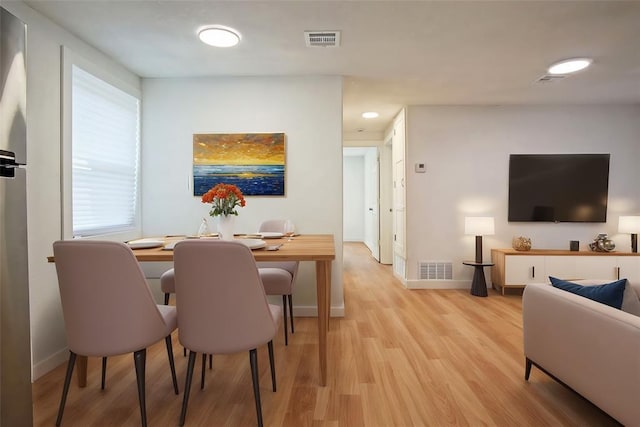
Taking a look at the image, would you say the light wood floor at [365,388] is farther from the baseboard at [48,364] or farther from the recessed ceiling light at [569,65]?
the recessed ceiling light at [569,65]

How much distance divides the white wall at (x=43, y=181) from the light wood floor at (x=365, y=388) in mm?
223

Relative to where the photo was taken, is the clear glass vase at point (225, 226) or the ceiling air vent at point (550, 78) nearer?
the clear glass vase at point (225, 226)

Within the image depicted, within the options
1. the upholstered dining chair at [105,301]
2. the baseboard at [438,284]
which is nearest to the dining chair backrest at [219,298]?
the upholstered dining chair at [105,301]

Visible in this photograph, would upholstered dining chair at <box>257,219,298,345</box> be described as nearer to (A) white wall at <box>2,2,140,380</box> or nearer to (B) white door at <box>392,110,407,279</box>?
(A) white wall at <box>2,2,140,380</box>

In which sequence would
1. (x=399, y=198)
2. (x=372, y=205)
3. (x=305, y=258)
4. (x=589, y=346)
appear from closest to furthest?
(x=589, y=346)
(x=305, y=258)
(x=399, y=198)
(x=372, y=205)

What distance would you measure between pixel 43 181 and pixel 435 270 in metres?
4.07

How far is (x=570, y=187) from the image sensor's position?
4.45 meters

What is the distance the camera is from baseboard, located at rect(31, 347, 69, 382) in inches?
86.7

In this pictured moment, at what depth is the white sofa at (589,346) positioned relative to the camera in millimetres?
1392

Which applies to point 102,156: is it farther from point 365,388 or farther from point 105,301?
point 365,388

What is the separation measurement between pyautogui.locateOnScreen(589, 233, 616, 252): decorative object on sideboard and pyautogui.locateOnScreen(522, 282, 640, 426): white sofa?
269 cm

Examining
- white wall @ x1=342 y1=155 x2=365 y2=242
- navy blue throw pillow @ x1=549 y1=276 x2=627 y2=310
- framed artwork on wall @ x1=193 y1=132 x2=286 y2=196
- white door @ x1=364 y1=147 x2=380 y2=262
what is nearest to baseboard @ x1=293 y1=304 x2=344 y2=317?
framed artwork on wall @ x1=193 y1=132 x2=286 y2=196

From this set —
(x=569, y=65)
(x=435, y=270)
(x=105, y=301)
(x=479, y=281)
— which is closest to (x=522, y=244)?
(x=479, y=281)

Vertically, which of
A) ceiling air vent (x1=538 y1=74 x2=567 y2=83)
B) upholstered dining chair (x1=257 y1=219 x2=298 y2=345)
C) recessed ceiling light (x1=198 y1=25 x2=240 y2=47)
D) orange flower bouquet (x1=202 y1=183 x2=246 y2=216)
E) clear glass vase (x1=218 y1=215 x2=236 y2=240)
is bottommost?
upholstered dining chair (x1=257 y1=219 x2=298 y2=345)
